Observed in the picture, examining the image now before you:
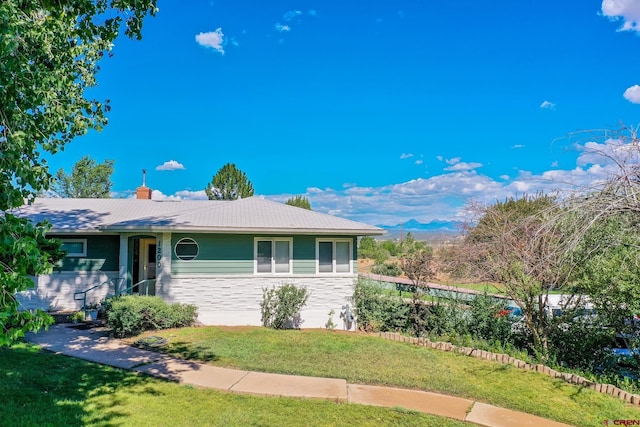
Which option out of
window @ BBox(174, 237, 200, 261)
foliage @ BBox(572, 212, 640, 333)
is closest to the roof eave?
window @ BBox(174, 237, 200, 261)

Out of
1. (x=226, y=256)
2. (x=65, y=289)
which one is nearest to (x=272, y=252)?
(x=226, y=256)

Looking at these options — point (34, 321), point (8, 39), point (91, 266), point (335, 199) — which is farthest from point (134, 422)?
point (335, 199)

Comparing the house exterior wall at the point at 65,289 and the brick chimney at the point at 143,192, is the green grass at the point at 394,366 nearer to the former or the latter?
the house exterior wall at the point at 65,289

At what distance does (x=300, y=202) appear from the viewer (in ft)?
145

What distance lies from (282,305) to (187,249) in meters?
3.30

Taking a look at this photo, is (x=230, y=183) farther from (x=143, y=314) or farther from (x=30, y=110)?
(x=30, y=110)

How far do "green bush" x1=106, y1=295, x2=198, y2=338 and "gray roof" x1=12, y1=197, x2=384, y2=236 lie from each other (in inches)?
79.0

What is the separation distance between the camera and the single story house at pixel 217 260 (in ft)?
37.9

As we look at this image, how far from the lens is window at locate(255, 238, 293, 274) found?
12188 mm

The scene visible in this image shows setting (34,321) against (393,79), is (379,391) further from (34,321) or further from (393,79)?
(393,79)

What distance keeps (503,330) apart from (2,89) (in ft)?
33.4

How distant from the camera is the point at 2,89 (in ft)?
11.5

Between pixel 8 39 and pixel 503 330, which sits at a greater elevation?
pixel 8 39

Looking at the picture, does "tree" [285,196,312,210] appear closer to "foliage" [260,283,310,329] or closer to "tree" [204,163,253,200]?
"tree" [204,163,253,200]
